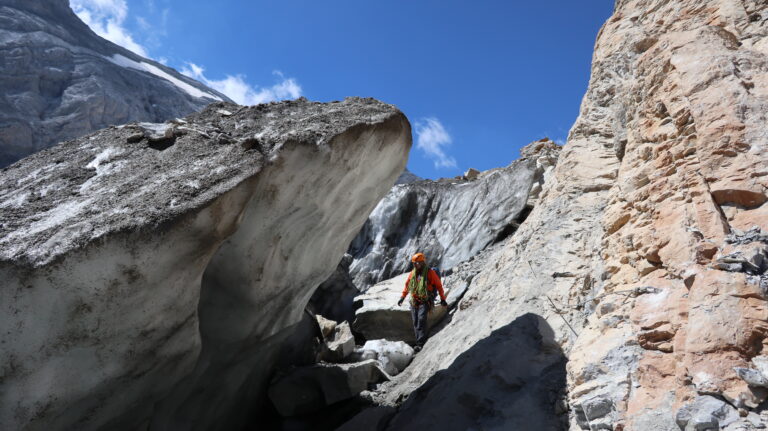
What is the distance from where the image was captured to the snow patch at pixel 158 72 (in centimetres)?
4868

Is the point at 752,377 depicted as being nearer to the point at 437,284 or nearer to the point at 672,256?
the point at 672,256

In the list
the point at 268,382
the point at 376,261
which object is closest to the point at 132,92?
the point at 376,261

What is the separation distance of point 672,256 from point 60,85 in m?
45.5

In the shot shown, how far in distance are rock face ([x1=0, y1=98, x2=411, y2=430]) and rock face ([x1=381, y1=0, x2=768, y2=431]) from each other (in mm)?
2321

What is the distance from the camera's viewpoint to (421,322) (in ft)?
28.3

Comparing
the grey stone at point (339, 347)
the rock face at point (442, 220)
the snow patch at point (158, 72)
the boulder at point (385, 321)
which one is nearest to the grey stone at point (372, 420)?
the grey stone at point (339, 347)

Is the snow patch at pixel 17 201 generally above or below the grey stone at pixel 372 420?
above

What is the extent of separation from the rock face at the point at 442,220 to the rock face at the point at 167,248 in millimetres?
8870

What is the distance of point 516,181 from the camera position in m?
14.7

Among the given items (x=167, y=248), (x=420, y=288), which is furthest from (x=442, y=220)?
(x=167, y=248)

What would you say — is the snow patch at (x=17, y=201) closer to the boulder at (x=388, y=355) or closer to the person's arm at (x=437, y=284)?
the boulder at (x=388, y=355)

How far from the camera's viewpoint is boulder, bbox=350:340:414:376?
8.09 metres

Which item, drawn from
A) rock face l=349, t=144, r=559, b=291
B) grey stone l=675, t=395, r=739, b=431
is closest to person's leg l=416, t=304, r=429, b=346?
rock face l=349, t=144, r=559, b=291

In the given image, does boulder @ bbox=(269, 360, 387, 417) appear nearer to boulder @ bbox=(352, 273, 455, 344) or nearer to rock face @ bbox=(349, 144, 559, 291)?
boulder @ bbox=(352, 273, 455, 344)
